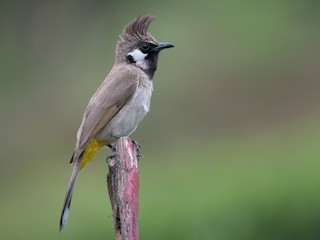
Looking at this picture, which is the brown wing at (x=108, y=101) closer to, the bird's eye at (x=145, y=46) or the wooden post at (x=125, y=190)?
the bird's eye at (x=145, y=46)

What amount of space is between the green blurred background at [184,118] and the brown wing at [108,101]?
6.19ft

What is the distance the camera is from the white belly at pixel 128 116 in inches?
248

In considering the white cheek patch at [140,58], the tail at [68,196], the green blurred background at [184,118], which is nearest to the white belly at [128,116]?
the white cheek patch at [140,58]

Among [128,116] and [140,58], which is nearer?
[128,116]

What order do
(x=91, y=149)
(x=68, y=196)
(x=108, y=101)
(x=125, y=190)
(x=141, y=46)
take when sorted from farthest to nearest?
(x=141, y=46), (x=108, y=101), (x=91, y=149), (x=68, y=196), (x=125, y=190)

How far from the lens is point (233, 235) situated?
7.87 metres

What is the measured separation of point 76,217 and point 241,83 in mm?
4450

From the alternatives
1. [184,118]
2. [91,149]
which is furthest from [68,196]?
[184,118]

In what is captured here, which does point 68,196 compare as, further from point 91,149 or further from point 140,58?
point 140,58

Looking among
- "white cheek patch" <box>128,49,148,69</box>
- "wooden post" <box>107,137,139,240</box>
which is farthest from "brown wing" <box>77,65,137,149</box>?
"wooden post" <box>107,137,139,240</box>

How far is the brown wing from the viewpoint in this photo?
6191 mm

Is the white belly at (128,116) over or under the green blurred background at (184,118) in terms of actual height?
under

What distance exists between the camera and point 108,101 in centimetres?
634

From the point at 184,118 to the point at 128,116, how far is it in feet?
18.3
